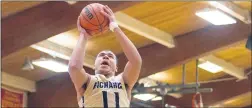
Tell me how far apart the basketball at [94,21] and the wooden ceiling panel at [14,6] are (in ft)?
15.9

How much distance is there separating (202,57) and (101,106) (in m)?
7.98

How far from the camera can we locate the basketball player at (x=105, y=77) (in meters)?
3.96

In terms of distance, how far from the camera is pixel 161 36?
11055 mm

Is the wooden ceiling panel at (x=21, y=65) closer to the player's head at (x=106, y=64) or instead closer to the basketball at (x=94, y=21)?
the basketball at (x=94, y=21)

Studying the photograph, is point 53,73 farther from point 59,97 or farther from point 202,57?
point 202,57

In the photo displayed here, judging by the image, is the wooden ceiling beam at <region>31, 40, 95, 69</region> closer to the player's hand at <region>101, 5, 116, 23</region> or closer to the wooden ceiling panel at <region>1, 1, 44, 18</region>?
the wooden ceiling panel at <region>1, 1, 44, 18</region>

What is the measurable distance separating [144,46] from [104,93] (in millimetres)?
7842

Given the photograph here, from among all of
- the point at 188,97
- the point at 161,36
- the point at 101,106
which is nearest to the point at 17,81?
the point at 161,36

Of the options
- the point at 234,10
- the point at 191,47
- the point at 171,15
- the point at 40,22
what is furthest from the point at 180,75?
the point at 40,22

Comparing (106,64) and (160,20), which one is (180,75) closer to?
(160,20)

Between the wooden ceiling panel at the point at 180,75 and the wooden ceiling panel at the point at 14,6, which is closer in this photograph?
the wooden ceiling panel at the point at 14,6

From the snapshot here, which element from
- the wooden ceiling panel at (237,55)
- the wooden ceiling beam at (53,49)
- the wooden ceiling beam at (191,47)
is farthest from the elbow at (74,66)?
the wooden ceiling panel at (237,55)

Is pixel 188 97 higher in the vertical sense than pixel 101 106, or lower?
higher

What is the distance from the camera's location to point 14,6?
9.18m
